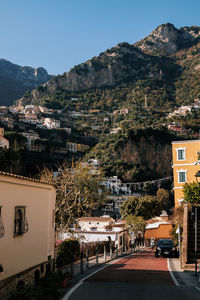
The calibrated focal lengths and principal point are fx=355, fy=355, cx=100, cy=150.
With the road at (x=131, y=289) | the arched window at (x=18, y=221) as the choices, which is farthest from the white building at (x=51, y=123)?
the arched window at (x=18, y=221)

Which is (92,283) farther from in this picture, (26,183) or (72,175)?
(72,175)

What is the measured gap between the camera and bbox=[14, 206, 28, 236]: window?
41.9ft

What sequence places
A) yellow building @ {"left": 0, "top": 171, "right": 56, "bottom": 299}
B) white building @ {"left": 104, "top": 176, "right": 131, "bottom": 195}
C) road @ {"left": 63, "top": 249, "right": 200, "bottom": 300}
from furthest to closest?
white building @ {"left": 104, "top": 176, "right": 131, "bottom": 195} → yellow building @ {"left": 0, "top": 171, "right": 56, "bottom": 299} → road @ {"left": 63, "top": 249, "right": 200, "bottom": 300}

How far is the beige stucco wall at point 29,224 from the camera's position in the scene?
462 inches

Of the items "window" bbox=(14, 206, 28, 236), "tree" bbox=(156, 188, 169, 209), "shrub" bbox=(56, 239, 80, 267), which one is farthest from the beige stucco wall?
"tree" bbox=(156, 188, 169, 209)

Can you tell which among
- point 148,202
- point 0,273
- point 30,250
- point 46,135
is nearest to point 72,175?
point 30,250

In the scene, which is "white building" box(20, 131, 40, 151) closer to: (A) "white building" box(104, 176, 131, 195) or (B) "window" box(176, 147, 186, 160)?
(A) "white building" box(104, 176, 131, 195)

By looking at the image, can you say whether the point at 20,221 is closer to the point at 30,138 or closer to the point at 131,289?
the point at 131,289

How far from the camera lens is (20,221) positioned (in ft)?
43.1

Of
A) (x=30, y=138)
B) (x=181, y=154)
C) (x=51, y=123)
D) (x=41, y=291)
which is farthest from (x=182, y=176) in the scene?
(x=51, y=123)

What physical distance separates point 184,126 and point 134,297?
6450 inches

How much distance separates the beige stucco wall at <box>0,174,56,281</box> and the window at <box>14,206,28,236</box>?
0.17m

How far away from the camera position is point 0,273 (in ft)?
36.6

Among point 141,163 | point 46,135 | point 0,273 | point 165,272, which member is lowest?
point 165,272
